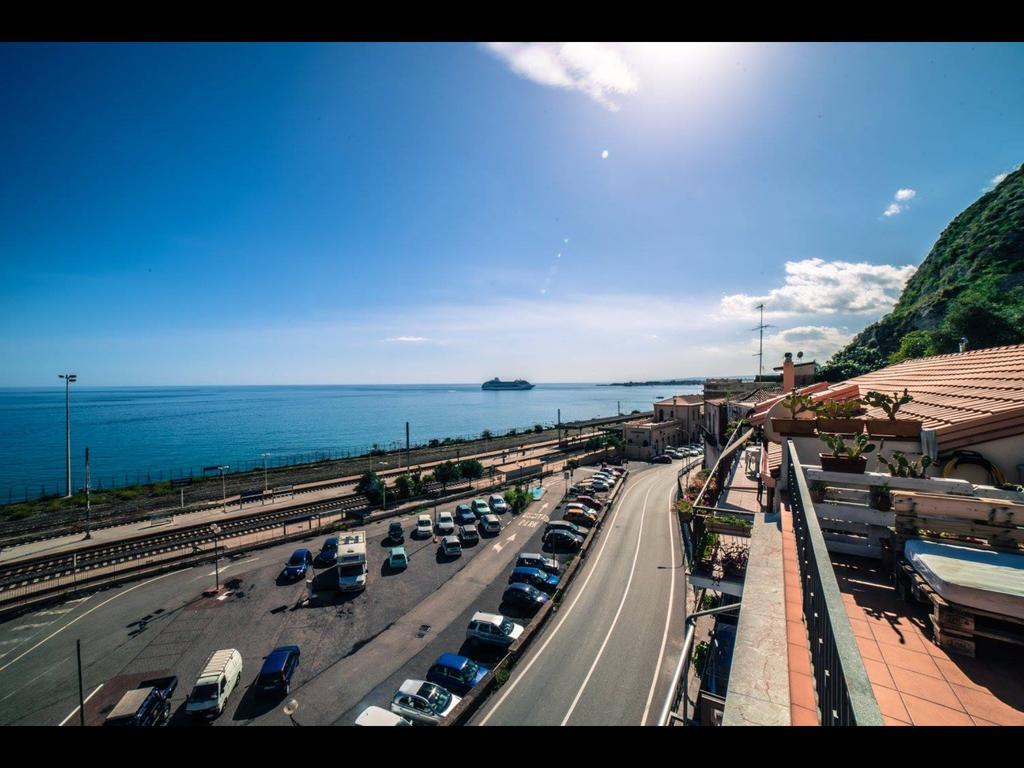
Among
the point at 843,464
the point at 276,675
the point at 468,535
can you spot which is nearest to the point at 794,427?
the point at 843,464

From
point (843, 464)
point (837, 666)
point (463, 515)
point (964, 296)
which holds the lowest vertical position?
point (463, 515)

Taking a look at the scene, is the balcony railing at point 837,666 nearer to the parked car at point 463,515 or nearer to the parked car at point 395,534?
the parked car at point 395,534

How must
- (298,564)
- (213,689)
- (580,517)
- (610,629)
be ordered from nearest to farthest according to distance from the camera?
(213,689) < (610,629) < (298,564) < (580,517)

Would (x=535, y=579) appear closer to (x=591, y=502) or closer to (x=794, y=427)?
(x=591, y=502)

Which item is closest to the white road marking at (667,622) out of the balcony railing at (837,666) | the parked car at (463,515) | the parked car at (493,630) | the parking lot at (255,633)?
the parked car at (493,630)
